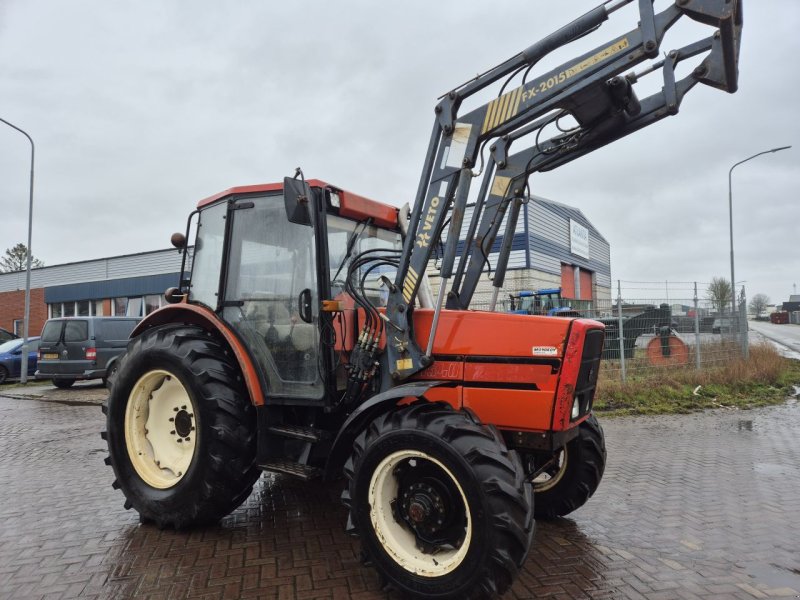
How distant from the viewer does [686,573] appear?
11.1 feet

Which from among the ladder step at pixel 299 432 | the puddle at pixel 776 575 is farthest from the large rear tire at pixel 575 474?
the ladder step at pixel 299 432

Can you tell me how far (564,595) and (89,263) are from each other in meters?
31.5

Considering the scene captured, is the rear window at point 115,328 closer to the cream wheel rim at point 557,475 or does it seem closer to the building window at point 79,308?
the cream wheel rim at point 557,475

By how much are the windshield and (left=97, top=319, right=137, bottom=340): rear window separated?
1152 centimetres

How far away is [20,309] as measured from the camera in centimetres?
3148

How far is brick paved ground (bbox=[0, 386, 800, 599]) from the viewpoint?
320 centimetres

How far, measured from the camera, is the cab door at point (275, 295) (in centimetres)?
390

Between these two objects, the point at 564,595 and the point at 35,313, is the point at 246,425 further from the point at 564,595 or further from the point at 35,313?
the point at 35,313

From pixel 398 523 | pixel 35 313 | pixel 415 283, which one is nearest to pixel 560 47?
pixel 415 283

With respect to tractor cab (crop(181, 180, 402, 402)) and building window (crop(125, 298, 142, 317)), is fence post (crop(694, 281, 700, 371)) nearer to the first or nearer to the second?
tractor cab (crop(181, 180, 402, 402))

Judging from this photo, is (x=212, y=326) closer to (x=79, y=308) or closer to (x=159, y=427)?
(x=159, y=427)

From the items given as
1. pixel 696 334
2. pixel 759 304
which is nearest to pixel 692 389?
pixel 696 334

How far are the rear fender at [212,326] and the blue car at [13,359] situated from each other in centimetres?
1434

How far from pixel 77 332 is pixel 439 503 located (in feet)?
42.9
